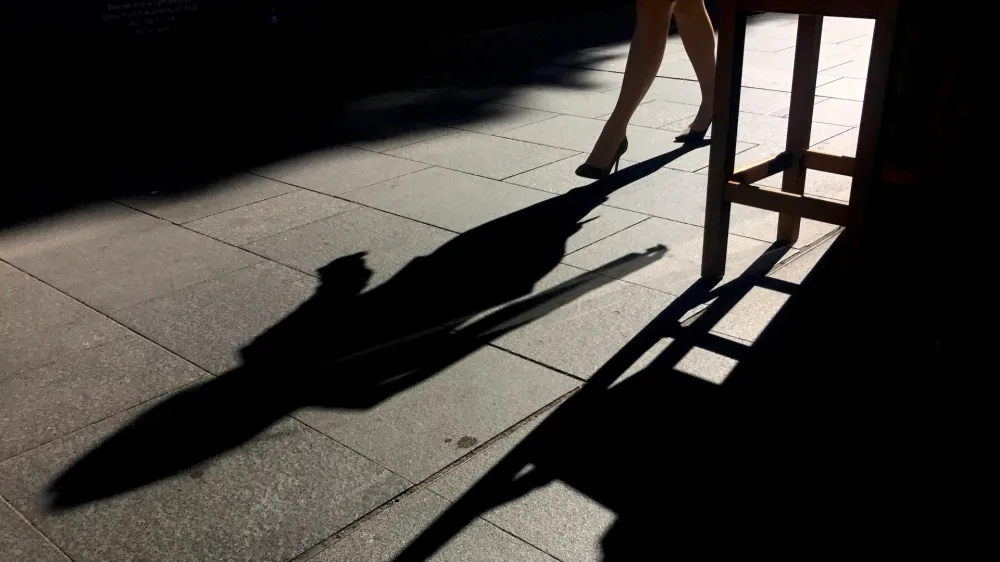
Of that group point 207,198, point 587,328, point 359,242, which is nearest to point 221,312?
point 359,242

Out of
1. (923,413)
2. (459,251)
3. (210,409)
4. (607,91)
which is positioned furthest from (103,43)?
(923,413)

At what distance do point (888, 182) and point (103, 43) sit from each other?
5.82 m

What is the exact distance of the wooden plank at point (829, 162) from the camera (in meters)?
3.68

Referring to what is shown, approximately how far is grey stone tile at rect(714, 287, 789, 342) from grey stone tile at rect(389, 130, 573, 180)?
1.96 meters

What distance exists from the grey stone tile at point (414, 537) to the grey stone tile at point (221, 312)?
3.64ft

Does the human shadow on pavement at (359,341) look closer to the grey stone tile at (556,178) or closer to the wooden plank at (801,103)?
the grey stone tile at (556,178)

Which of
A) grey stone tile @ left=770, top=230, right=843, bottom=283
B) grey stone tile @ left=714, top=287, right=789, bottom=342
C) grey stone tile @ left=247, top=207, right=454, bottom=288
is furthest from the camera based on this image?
grey stone tile @ left=247, top=207, right=454, bottom=288

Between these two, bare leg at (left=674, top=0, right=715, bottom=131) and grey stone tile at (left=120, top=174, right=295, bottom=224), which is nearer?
grey stone tile at (left=120, top=174, right=295, bottom=224)

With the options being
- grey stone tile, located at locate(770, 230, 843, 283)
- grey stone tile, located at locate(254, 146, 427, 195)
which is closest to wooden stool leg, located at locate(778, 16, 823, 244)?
grey stone tile, located at locate(770, 230, 843, 283)

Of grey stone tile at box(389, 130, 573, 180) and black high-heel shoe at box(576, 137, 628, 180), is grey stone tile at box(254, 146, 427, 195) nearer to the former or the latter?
grey stone tile at box(389, 130, 573, 180)

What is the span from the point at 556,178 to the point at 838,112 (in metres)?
2.02

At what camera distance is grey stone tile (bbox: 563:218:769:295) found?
3729 millimetres

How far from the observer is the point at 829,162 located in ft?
12.3

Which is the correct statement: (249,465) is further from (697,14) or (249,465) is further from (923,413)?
(697,14)
